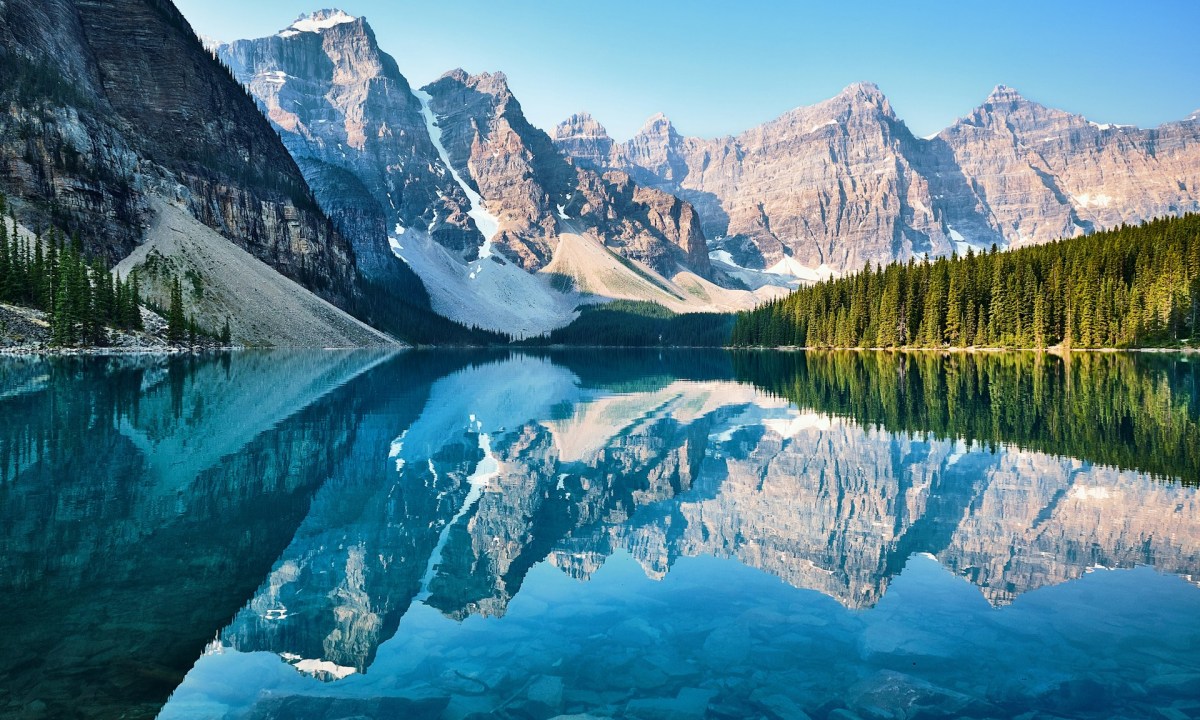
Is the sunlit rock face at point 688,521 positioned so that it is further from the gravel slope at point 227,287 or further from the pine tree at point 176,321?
the gravel slope at point 227,287

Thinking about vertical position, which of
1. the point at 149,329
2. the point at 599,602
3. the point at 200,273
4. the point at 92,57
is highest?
the point at 92,57

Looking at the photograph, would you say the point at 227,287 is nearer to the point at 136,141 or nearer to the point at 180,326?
the point at 180,326

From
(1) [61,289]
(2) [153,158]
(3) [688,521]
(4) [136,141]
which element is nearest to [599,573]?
(3) [688,521]

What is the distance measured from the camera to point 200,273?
111 meters

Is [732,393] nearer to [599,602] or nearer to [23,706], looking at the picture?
[599,602]

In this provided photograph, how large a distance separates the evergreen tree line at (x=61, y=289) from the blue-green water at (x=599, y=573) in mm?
63115

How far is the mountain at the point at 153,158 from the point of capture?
339 ft

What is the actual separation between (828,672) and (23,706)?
29.2 feet

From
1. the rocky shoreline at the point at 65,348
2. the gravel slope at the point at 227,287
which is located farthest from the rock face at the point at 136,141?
the rocky shoreline at the point at 65,348

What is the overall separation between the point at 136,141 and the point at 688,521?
149 metres

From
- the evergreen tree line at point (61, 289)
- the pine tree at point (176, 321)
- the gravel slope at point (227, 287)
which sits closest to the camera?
the evergreen tree line at point (61, 289)

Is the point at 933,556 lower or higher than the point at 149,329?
lower

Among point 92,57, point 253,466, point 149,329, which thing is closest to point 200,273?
point 149,329

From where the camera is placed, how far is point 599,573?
12750mm
